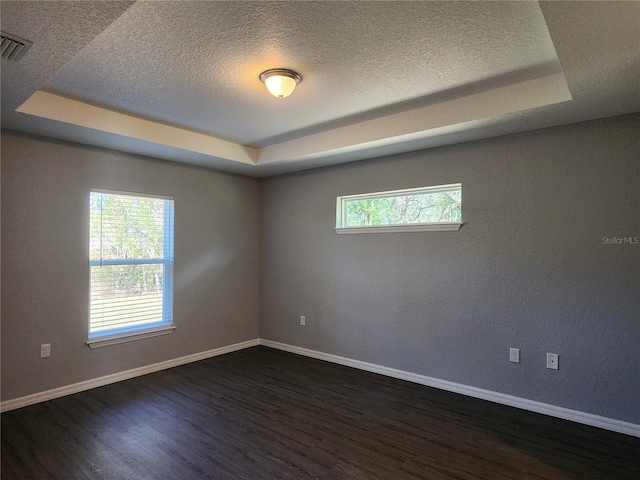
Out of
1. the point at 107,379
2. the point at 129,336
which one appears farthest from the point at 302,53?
the point at 107,379

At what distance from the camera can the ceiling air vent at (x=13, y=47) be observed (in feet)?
5.68

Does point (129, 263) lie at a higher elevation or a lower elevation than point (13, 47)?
lower

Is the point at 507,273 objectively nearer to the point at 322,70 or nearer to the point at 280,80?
the point at 322,70

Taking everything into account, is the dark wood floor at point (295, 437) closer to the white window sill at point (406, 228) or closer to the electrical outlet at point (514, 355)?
the electrical outlet at point (514, 355)

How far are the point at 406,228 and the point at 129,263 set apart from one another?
2.86 meters

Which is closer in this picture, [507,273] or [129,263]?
[507,273]

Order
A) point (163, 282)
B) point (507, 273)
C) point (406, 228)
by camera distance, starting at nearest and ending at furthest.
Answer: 1. point (507, 273)
2. point (406, 228)
3. point (163, 282)

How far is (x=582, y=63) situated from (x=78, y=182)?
3.93 meters

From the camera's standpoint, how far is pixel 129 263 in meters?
3.89

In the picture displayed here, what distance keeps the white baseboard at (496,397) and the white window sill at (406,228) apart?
143 centimetres

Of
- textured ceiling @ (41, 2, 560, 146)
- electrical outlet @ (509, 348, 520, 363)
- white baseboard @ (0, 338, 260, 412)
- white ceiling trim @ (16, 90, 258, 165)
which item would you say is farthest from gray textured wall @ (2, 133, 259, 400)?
electrical outlet @ (509, 348, 520, 363)

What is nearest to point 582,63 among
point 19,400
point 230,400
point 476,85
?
point 476,85

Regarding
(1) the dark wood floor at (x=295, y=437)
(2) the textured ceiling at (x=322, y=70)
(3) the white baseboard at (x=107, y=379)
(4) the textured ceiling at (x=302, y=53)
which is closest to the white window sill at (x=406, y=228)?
(2) the textured ceiling at (x=322, y=70)

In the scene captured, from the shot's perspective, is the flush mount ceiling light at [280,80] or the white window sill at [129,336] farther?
the white window sill at [129,336]
